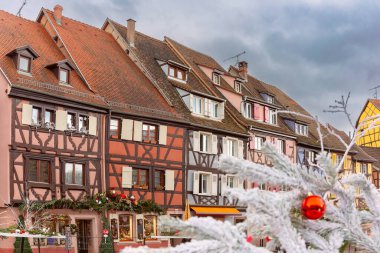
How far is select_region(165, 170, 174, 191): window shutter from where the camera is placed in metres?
27.2

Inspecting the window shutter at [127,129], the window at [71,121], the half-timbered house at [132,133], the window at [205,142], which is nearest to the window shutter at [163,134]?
the half-timbered house at [132,133]

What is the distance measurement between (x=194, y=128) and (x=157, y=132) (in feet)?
8.63

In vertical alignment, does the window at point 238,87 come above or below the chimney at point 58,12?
below

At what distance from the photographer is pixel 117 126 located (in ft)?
83.9

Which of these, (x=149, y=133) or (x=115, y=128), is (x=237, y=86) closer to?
(x=149, y=133)

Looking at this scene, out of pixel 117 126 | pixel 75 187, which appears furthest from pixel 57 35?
pixel 75 187

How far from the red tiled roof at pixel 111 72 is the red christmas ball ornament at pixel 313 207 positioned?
22963 mm

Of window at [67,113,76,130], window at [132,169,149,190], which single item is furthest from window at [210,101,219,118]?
window at [67,113,76,130]

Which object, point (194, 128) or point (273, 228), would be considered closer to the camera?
point (273, 228)

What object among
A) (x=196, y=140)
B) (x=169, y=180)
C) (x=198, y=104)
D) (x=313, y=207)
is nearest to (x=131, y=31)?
(x=198, y=104)

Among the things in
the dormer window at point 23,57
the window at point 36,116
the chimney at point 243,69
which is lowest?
the window at point 36,116

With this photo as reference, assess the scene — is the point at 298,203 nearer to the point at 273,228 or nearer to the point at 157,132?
the point at 273,228

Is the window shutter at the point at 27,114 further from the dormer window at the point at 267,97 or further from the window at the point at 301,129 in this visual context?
the window at the point at 301,129

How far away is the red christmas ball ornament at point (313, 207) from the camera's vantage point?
2.82 m
